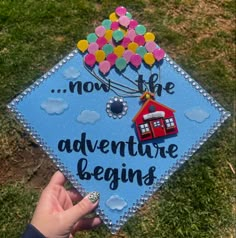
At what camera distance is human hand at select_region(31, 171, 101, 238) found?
1.87 m

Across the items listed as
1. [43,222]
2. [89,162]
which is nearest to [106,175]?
[89,162]

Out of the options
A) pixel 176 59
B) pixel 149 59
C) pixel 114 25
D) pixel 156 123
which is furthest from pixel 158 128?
pixel 176 59

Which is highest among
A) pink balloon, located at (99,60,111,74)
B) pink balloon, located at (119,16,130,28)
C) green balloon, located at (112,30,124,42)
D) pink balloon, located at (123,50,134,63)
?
pink balloon, located at (119,16,130,28)

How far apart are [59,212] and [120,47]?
2.88 feet

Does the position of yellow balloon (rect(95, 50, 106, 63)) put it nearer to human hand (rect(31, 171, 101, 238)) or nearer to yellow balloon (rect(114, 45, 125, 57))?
yellow balloon (rect(114, 45, 125, 57))

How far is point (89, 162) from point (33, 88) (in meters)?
0.48

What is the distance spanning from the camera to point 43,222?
190 cm

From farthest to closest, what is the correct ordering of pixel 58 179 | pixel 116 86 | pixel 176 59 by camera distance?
pixel 176 59
pixel 116 86
pixel 58 179

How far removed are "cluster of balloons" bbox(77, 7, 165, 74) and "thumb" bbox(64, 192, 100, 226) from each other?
25.5 inches

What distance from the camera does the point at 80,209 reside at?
1.90 m

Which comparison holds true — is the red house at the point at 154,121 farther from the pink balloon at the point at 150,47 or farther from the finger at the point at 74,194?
the finger at the point at 74,194

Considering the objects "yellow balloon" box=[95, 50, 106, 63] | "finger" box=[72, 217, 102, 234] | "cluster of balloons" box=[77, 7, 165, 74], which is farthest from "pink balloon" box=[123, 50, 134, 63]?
"finger" box=[72, 217, 102, 234]

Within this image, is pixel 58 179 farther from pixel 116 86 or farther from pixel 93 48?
pixel 93 48

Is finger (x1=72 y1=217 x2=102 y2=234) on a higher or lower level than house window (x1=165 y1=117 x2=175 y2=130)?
lower
